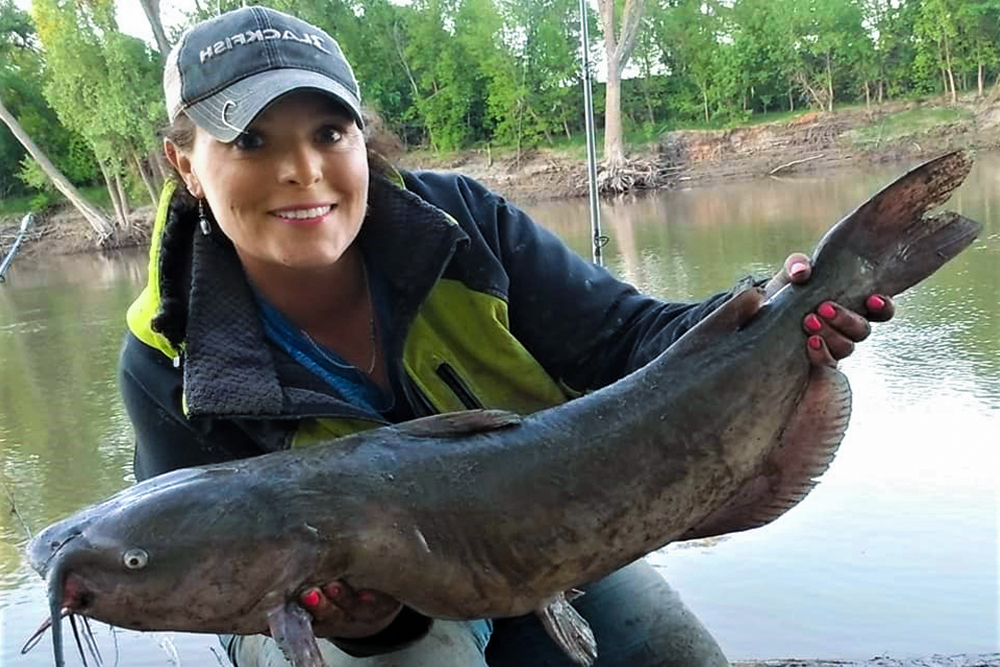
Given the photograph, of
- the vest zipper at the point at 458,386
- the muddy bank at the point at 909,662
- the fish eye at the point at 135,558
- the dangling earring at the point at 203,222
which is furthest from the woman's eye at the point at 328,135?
the muddy bank at the point at 909,662

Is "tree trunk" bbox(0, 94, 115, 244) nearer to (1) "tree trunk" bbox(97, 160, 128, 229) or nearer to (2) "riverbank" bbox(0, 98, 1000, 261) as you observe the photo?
(1) "tree trunk" bbox(97, 160, 128, 229)

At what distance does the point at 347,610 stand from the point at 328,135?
970 mm

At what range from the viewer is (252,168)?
2.01 metres

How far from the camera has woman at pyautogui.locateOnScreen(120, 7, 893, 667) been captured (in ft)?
6.60

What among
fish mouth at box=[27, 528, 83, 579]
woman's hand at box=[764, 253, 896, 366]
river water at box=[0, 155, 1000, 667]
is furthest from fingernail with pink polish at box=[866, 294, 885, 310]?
river water at box=[0, 155, 1000, 667]

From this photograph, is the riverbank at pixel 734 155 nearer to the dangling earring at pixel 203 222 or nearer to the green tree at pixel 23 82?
the green tree at pixel 23 82

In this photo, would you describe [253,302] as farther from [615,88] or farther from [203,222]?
[615,88]

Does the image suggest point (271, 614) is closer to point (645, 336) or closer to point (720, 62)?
point (645, 336)

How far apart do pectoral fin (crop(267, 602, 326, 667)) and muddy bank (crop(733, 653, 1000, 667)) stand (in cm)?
177

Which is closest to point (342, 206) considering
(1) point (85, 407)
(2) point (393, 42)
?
(1) point (85, 407)

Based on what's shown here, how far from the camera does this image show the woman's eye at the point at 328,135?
2061mm

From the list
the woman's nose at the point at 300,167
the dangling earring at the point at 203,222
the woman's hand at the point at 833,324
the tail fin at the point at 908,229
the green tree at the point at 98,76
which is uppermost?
the green tree at the point at 98,76

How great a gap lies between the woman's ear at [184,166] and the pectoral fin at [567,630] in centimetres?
117

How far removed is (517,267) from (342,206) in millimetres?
468
